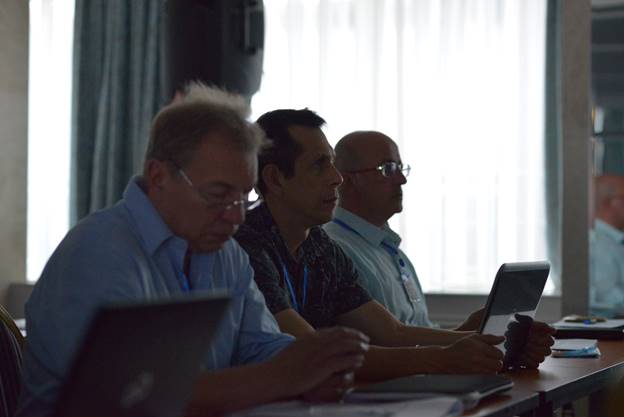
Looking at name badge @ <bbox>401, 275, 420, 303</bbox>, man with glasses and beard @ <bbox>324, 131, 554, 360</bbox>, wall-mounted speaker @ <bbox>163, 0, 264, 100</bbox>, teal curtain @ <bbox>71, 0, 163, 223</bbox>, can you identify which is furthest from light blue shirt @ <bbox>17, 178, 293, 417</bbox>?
teal curtain @ <bbox>71, 0, 163, 223</bbox>

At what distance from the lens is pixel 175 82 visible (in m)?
3.68

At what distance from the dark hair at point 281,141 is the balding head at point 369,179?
723 millimetres

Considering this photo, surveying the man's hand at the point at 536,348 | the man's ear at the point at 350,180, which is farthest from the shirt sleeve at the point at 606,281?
the man's hand at the point at 536,348

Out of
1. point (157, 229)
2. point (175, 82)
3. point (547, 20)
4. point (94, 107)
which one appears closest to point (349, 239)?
point (175, 82)

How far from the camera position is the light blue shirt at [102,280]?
1581 mm

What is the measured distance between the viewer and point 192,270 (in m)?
1.94

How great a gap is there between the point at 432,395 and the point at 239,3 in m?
2.35

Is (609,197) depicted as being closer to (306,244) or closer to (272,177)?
(306,244)

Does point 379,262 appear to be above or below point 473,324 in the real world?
→ above

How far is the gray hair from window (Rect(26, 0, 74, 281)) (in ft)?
13.1

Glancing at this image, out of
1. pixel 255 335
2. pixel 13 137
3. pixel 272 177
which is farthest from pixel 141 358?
pixel 13 137

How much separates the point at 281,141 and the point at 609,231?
95.6 inches

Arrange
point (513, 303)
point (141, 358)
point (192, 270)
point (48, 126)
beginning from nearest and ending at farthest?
point (141, 358), point (192, 270), point (513, 303), point (48, 126)

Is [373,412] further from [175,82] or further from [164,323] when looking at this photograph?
[175,82]
